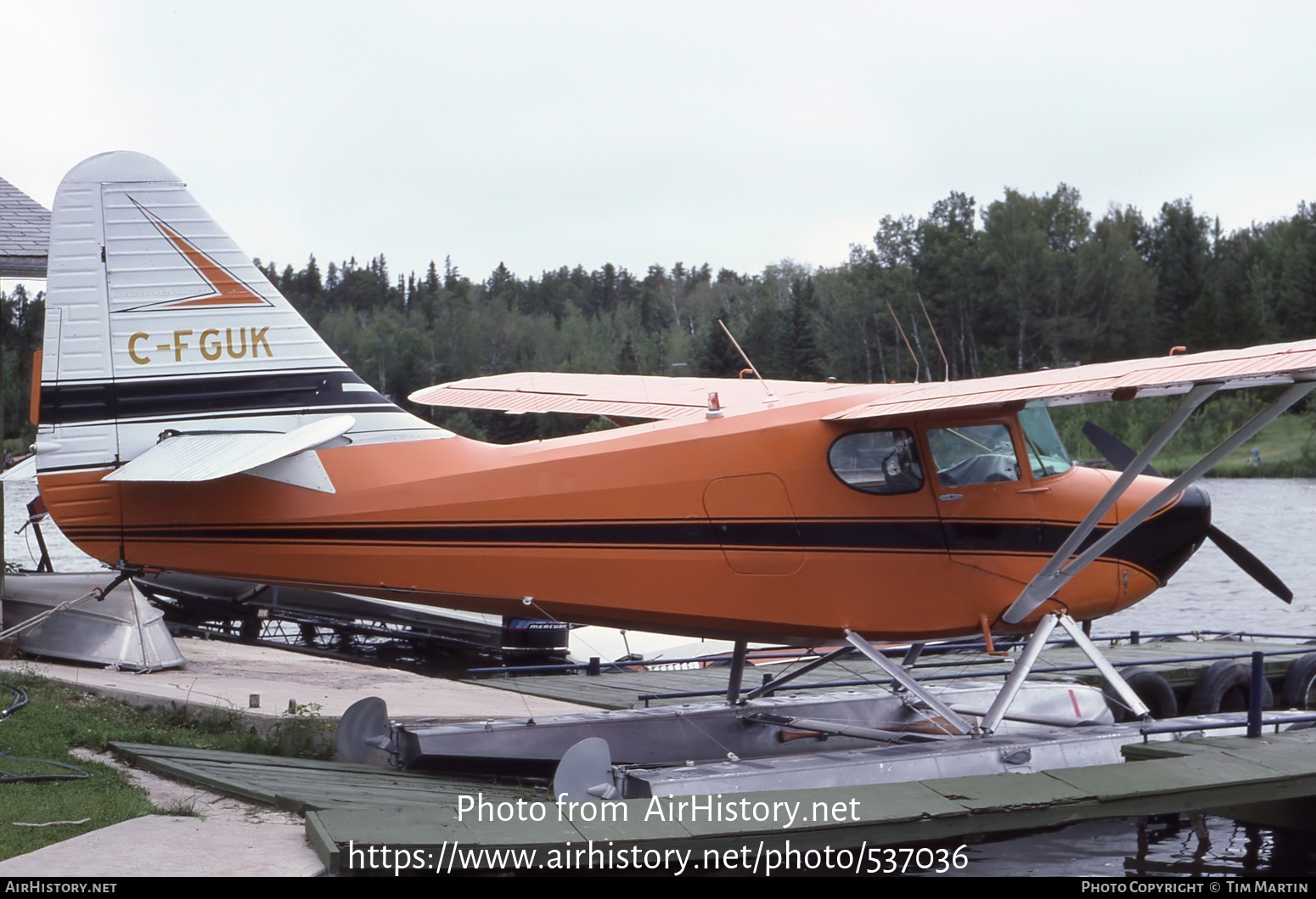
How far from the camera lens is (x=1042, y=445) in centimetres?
782

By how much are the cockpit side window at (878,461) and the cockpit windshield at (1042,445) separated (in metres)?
0.83

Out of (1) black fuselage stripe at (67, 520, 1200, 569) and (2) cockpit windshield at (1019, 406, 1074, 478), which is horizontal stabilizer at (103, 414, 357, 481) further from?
(2) cockpit windshield at (1019, 406, 1074, 478)

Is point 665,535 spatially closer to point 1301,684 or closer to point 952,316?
point 1301,684

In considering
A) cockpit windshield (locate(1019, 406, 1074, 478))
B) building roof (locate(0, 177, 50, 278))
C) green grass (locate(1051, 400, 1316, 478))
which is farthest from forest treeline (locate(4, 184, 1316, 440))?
cockpit windshield (locate(1019, 406, 1074, 478))

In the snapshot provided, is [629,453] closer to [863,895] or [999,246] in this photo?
[863,895]

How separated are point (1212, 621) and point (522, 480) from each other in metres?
20.8

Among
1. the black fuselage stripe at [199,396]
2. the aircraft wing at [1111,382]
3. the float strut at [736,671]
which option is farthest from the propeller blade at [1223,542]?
the black fuselage stripe at [199,396]

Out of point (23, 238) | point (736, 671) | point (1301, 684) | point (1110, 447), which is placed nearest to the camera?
point (736, 671)

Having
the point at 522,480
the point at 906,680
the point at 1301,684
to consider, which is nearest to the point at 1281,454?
the point at 1301,684

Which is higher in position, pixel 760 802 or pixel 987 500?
pixel 987 500

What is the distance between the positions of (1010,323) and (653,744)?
52.8m

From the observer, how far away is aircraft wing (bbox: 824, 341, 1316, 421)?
6309 mm

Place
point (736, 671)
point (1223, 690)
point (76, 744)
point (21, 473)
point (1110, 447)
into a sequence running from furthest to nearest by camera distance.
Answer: point (1223, 690)
point (21, 473)
point (1110, 447)
point (736, 671)
point (76, 744)

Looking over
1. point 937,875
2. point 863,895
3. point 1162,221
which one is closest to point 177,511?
point 863,895
